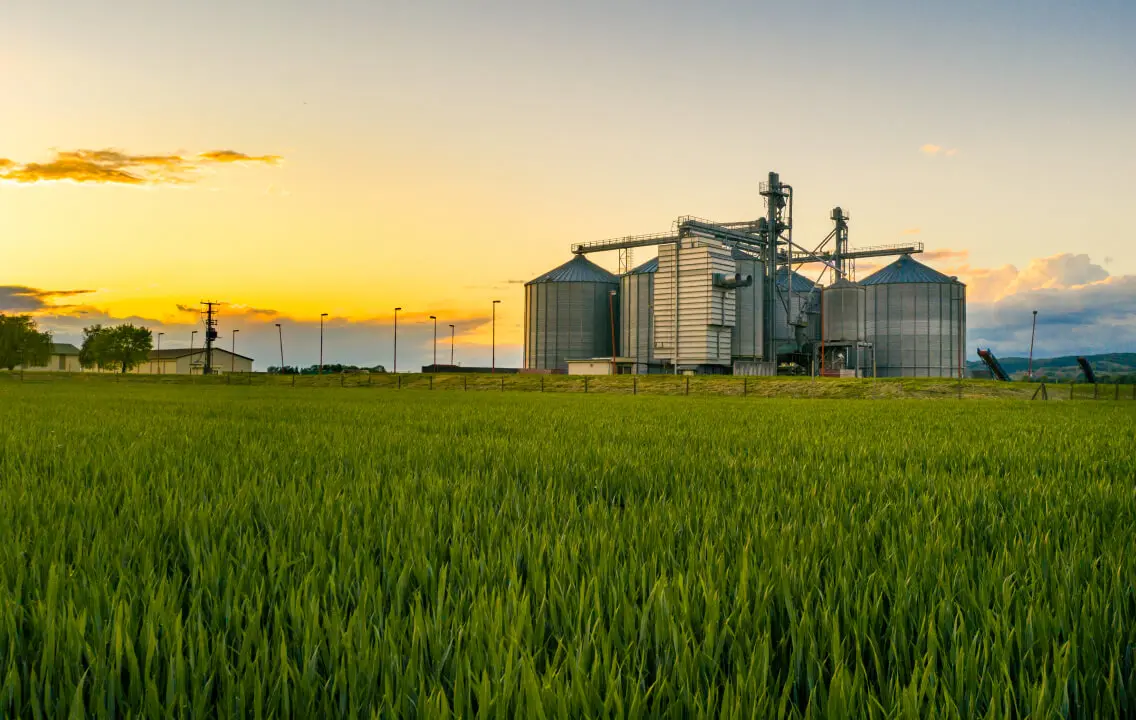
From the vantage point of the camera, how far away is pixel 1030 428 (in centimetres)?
1338

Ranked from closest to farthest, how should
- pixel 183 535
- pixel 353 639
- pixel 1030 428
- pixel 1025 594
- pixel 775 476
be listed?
pixel 353 639, pixel 1025 594, pixel 183 535, pixel 775 476, pixel 1030 428

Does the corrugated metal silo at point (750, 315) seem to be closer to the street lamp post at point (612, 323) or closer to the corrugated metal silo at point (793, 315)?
the corrugated metal silo at point (793, 315)

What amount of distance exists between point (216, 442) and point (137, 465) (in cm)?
266

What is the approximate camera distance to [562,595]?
2.38 m

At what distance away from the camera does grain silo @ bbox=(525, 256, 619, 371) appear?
81.2 metres

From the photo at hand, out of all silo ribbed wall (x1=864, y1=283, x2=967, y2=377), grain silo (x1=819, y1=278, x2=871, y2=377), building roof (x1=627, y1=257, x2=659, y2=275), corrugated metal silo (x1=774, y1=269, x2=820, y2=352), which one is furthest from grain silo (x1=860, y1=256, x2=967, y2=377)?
building roof (x1=627, y1=257, x2=659, y2=275)

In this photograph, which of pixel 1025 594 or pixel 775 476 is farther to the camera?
pixel 775 476

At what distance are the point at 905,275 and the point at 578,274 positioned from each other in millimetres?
33672

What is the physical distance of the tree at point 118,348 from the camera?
113 metres

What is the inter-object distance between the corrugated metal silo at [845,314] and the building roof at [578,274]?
2208 cm

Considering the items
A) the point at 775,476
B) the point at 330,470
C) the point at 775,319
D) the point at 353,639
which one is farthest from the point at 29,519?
the point at 775,319

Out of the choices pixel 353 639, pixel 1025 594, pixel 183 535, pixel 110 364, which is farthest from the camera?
pixel 110 364

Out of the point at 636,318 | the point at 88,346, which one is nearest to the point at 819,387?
the point at 636,318

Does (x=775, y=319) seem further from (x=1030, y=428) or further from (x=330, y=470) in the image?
(x=330, y=470)
